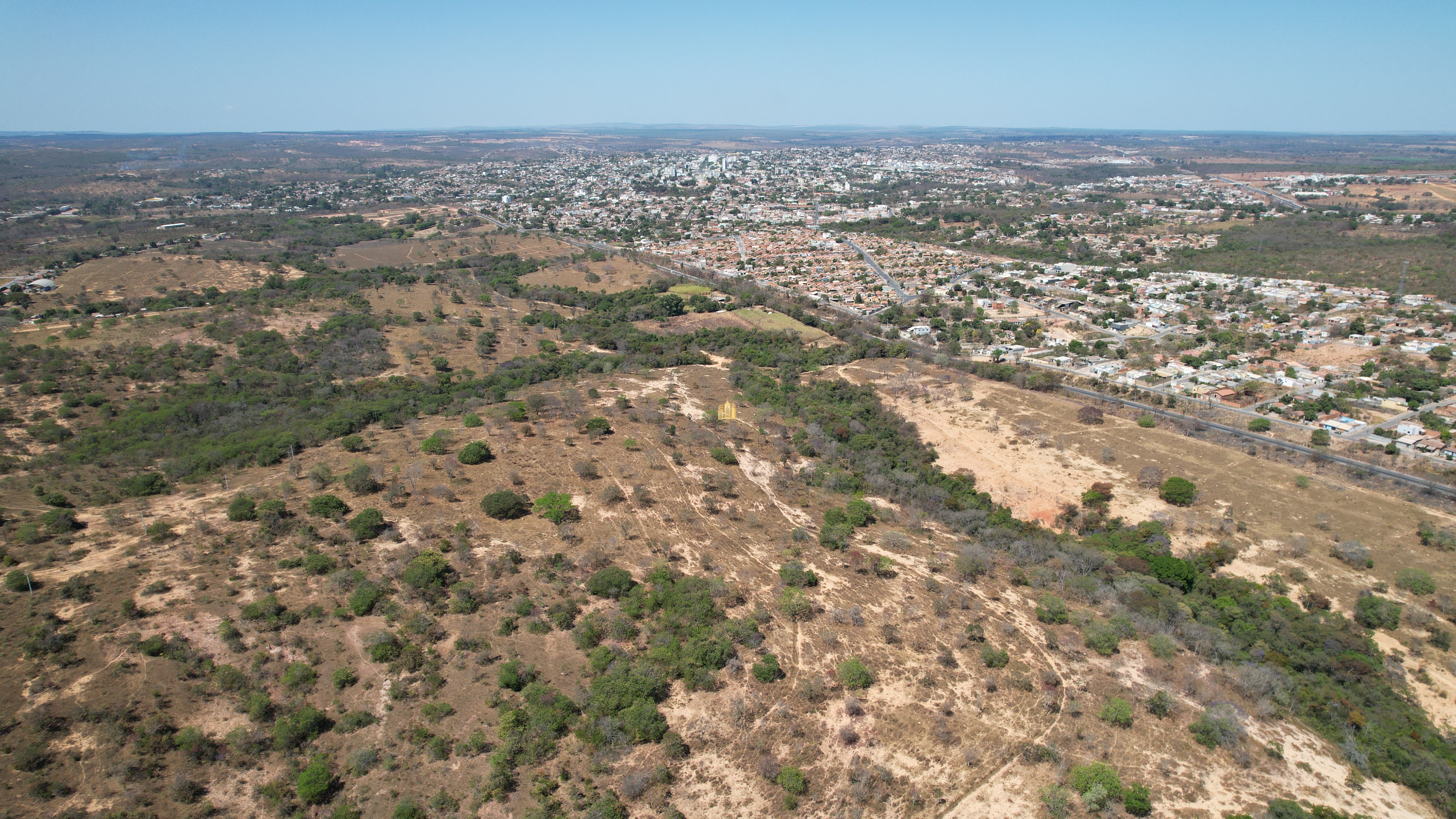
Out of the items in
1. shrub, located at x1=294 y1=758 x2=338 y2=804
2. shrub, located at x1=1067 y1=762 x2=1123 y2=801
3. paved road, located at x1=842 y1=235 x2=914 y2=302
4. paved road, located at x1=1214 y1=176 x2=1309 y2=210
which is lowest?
shrub, located at x1=1067 y1=762 x2=1123 y2=801

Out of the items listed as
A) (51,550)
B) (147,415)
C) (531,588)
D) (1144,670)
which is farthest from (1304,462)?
(147,415)

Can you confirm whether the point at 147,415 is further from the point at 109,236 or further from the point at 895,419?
the point at 109,236

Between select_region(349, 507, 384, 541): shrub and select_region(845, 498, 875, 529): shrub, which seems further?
select_region(845, 498, 875, 529): shrub

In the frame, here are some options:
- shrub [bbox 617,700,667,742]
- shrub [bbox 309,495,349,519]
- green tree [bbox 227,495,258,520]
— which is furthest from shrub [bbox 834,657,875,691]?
green tree [bbox 227,495,258,520]

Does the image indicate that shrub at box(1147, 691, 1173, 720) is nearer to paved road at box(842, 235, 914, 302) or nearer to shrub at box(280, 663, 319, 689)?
shrub at box(280, 663, 319, 689)

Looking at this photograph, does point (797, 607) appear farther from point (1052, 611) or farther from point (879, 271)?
point (879, 271)

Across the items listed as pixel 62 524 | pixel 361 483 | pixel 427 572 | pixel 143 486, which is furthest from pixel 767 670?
pixel 143 486
